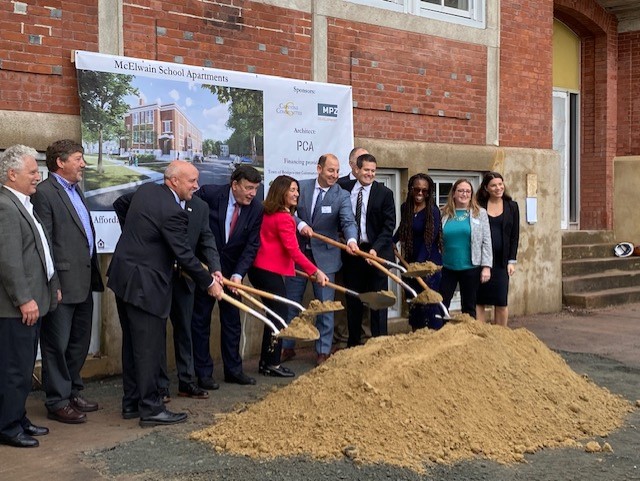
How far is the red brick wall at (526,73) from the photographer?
11555mm

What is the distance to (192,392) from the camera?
696 centimetres

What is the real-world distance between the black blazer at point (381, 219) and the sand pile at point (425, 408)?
176 centimetres

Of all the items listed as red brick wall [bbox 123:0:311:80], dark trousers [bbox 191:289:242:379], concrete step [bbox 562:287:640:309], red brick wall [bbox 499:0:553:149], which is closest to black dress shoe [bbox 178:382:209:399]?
dark trousers [bbox 191:289:242:379]

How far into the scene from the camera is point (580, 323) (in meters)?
11.2

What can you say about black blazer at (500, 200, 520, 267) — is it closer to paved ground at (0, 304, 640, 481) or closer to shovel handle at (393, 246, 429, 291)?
shovel handle at (393, 246, 429, 291)

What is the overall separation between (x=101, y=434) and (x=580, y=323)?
731 centimetres

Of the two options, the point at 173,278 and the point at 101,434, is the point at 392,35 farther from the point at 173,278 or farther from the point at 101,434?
the point at 101,434

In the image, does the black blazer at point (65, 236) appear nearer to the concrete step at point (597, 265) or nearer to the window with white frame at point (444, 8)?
the window with white frame at point (444, 8)

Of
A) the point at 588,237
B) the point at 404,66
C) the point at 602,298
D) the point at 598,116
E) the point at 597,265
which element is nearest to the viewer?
the point at 404,66

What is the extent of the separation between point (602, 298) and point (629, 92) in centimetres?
478

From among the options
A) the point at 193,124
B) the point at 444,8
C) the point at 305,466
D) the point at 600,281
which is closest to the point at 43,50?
the point at 193,124

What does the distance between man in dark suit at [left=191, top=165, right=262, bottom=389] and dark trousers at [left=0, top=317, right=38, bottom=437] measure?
186 cm

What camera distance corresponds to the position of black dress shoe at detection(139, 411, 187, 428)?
19.6ft

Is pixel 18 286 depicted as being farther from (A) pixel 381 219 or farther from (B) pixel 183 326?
(A) pixel 381 219
